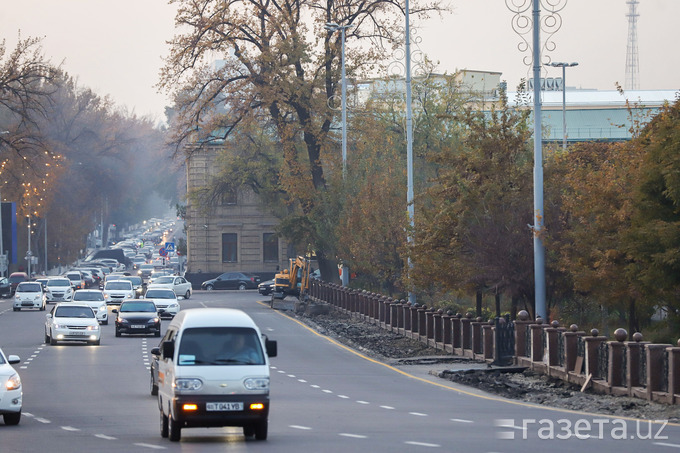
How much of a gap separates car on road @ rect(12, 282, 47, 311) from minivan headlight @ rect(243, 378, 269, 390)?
4770 cm

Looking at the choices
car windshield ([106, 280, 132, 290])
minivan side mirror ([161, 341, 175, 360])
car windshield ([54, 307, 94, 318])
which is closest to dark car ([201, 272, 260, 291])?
car windshield ([106, 280, 132, 290])

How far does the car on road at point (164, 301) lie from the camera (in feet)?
169

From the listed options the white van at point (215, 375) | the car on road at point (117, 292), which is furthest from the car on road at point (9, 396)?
the car on road at point (117, 292)

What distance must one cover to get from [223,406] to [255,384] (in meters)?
0.53

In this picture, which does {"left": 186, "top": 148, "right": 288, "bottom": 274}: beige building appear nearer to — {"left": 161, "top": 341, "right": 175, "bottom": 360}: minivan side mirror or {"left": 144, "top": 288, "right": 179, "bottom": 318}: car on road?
{"left": 144, "top": 288, "right": 179, "bottom": 318}: car on road

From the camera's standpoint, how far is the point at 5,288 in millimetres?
80062

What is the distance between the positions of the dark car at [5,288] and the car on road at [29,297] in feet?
64.2

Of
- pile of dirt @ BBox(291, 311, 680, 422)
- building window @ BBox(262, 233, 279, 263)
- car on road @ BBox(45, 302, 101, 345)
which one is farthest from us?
building window @ BBox(262, 233, 279, 263)

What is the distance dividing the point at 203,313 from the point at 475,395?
8.91 m

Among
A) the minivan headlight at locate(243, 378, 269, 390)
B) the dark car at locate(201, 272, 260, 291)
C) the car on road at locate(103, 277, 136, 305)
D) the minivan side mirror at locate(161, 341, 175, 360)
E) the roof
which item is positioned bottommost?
the dark car at locate(201, 272, 260, 291)

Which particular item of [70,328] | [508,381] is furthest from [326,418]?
[70,328]

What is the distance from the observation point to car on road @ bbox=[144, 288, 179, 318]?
169ft

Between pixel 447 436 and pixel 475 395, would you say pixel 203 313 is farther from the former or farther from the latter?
pixel 475 395

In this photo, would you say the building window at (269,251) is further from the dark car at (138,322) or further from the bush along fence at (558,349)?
the dark car at (138,322)
